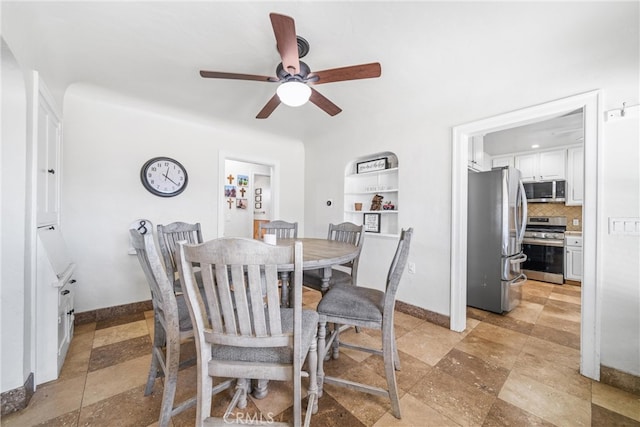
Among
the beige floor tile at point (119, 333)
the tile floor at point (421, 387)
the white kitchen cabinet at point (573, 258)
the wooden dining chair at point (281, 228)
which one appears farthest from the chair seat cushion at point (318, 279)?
the white kitchen cabinet at point (573, 258)

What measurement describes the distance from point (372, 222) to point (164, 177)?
2698mm

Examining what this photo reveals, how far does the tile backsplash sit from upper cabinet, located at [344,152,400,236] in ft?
11.0

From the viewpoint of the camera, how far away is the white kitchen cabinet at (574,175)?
13.1 ft

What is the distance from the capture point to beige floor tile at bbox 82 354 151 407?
1.52 metres

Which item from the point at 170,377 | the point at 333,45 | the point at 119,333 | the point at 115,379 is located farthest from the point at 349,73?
the point at 119,333

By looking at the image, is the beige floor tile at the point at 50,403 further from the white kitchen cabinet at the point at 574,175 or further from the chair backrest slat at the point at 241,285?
the white kitchen cabinet at the point at 574,175

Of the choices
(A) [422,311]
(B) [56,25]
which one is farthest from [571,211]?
(B) [56,25]

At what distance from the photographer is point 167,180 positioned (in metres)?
2.96

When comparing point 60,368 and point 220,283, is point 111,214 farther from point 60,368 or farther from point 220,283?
point 220,283

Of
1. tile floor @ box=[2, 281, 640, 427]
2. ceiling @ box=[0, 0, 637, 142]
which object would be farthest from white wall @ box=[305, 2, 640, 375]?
tile floor @ box=[2, 281, 640, 427]

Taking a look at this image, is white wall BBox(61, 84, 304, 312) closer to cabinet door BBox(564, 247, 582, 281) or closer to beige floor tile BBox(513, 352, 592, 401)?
beige floor tile BBox(513, 352, 592, 401)

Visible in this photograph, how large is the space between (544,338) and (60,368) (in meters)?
3.95

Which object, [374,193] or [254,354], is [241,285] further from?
[374,193]

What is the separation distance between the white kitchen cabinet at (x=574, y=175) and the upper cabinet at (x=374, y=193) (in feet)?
10.6
